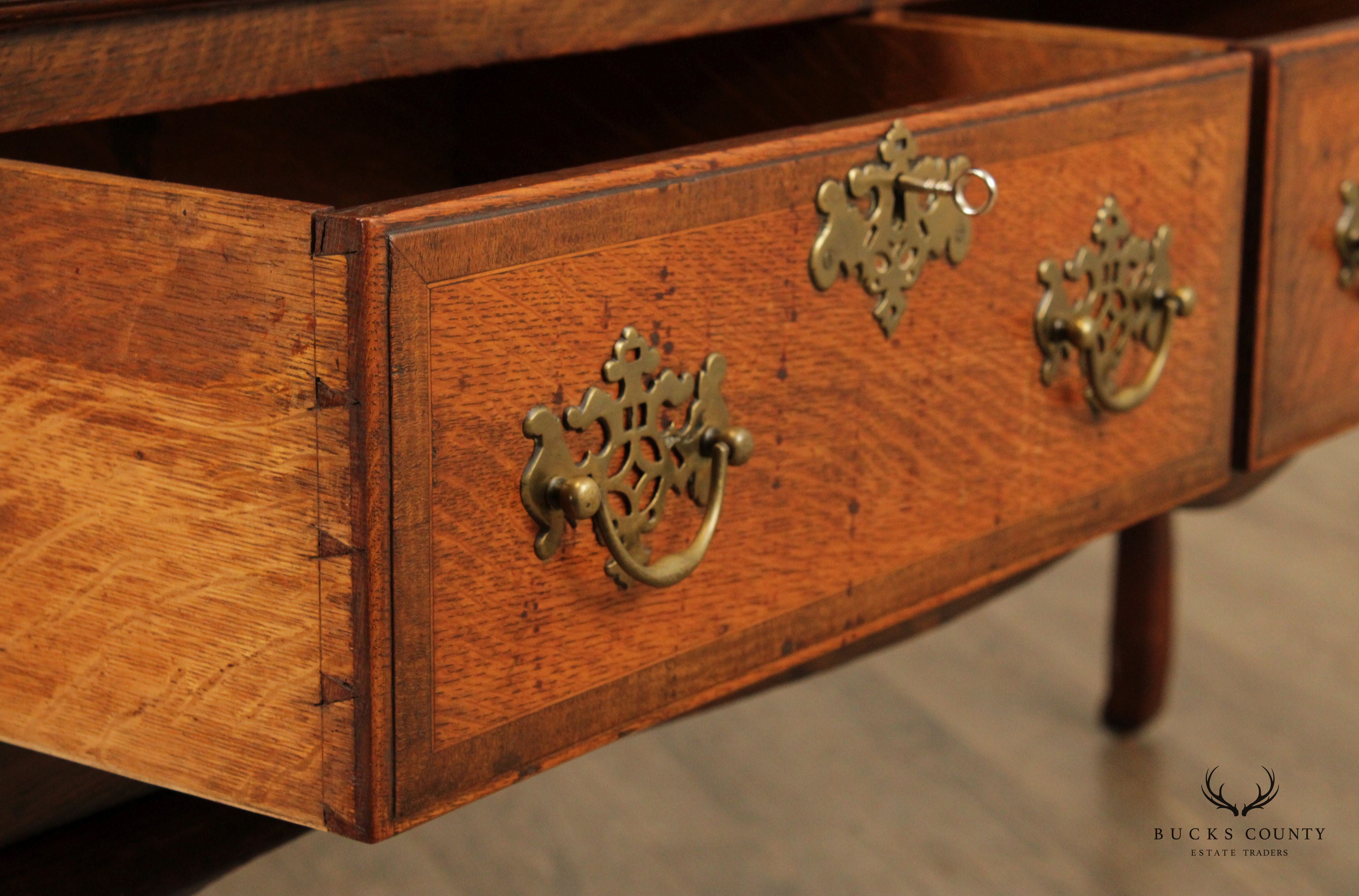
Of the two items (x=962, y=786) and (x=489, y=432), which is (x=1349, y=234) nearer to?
(x=489, y=432)

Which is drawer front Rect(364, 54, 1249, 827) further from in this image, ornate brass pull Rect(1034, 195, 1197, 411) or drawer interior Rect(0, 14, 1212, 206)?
drawer interior Rect(0, 14, 1212, 206)

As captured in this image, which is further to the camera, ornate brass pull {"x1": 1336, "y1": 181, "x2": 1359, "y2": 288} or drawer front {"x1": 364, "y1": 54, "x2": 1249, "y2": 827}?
ornate brass pull {"x1": 1336, "y1": 181, "x2": 1359, "y2": 288}

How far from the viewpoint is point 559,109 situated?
101 cm

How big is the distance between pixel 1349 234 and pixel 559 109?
44cm

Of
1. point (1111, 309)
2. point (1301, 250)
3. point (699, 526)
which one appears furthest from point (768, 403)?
point (1301, 250)

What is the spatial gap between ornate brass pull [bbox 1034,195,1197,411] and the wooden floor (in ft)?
2.27

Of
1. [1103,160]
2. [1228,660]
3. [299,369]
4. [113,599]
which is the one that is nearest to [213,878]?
[113,599]

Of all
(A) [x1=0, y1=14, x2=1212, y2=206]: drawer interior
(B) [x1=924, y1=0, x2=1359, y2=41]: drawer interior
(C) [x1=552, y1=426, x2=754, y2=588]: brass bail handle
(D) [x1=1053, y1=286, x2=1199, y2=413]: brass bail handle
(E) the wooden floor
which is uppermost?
(B) [x1=924, y1=0, x2=1359, y2=41]: drawer interior

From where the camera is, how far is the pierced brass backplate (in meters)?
0.68

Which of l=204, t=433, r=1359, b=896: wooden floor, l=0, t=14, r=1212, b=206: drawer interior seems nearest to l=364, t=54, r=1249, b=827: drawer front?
l=0, t=14, r=1212, b=206: drawer interior

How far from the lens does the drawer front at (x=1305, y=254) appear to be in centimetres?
85

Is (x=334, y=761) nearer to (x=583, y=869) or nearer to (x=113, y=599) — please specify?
(x=113, y=599)

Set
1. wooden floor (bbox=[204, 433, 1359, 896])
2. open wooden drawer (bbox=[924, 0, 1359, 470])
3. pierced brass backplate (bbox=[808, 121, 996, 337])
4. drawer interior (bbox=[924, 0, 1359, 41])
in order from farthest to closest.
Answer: wooden floor (bbox=[204, 433, 1359, 896]), drawer interior (bbox=[924, 0, 1359, 41]), open wooden drawer (bbox=[924, 0, 1359, 470]), pierced brass backplate (bbox=[808, 121, 996, 337])

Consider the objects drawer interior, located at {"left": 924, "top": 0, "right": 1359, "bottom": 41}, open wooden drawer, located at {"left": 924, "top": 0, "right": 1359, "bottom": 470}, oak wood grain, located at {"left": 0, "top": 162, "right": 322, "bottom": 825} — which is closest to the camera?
oak wood grain, located at {"left": 0, "top": 162, "right": 322, "bottom": 825}
